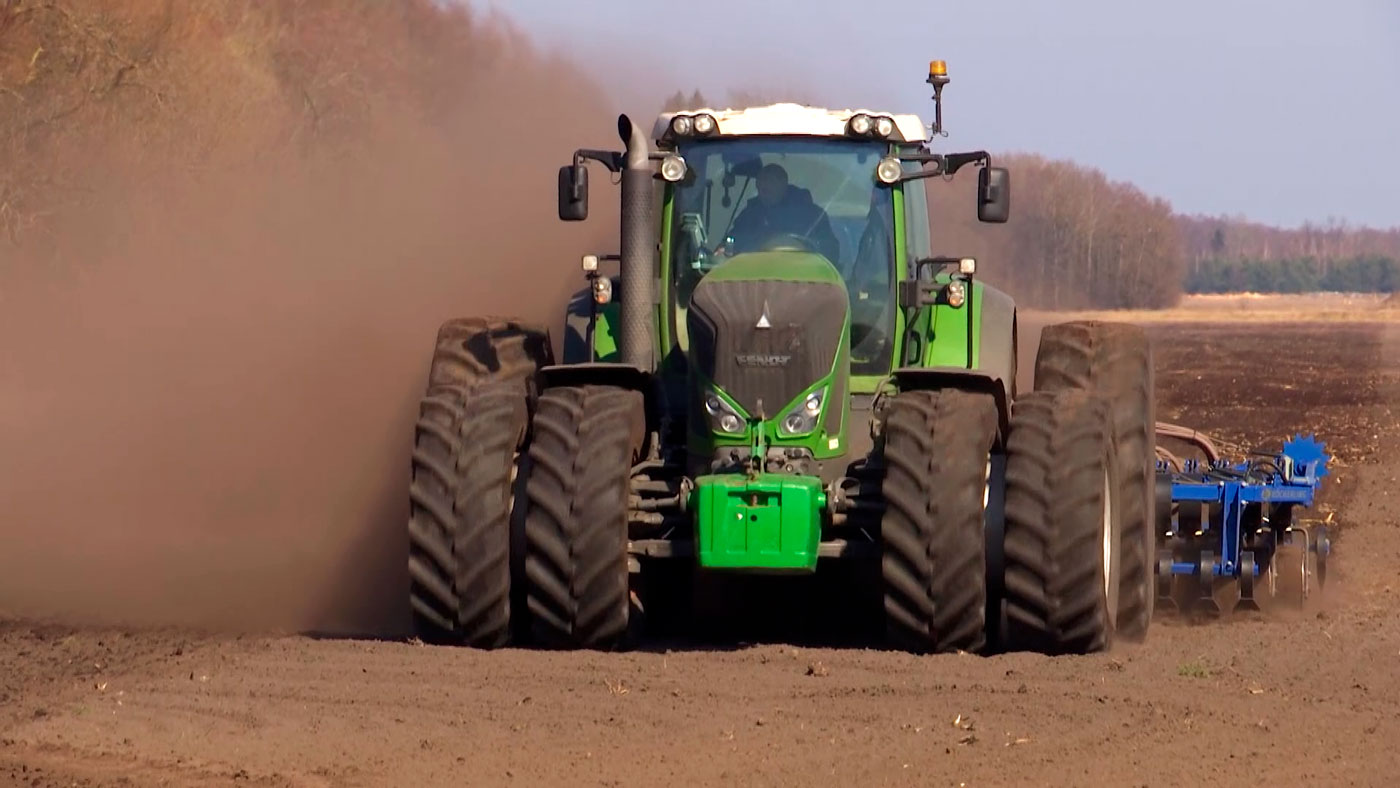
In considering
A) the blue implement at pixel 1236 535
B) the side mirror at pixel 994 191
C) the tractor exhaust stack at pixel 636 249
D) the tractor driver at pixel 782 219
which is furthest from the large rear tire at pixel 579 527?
the blue implement at pixel 1236 535

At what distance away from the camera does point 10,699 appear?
8.74 meters

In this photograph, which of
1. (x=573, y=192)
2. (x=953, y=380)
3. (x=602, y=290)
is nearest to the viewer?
(x=953, y=380)

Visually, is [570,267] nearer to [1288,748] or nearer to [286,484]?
[286,484]

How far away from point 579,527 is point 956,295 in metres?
2.41

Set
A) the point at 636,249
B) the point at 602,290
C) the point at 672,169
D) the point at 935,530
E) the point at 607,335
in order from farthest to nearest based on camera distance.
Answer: the point at 607,335 → the point at 602,290 → the point at 672,169 → the point at 636,249 → the point at 935,530

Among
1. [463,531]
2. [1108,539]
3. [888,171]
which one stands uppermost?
[888,171]

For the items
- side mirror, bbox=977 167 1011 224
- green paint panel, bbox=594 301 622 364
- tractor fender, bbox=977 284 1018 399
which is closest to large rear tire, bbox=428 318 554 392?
green paint panel, bbox=594 301 622 364

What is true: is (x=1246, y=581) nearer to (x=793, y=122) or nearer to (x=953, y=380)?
(x=953, y=380)

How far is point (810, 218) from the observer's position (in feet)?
35.1

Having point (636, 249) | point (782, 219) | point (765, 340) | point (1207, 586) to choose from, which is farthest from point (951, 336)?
point (1207, 586)

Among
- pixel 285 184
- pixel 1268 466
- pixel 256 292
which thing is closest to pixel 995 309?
pixel 1268 466

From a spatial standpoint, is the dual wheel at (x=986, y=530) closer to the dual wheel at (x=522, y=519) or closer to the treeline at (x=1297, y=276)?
the dual wheel at (x=522, y=519)

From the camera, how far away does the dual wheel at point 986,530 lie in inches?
371

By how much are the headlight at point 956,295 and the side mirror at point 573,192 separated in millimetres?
1862
